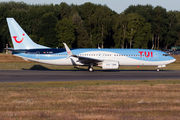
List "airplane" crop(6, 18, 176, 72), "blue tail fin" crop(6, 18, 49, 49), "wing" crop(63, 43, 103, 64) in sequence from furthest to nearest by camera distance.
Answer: "blue tail fin" crop(6, 18, 49, 49) → "airplane" crop(6, 18, 176, 72) → "wing" crop(63, 43, 103, 64)

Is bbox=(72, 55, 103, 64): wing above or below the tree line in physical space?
below

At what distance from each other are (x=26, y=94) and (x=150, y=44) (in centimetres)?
10796

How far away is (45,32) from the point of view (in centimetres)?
9225

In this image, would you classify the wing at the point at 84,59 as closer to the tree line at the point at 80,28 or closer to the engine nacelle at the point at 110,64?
the engine nacelle at the point at 110,64

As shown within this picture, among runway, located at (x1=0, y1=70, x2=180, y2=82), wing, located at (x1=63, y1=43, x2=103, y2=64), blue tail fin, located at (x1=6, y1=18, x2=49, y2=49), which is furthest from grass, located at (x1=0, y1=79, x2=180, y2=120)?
blue tail fin, located at (x1=6, y1=18, x2=49, y2=49)

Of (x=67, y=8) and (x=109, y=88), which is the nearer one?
(x=109, y=88)

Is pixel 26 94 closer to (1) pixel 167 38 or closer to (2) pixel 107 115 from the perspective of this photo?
(2) pixel 107 115

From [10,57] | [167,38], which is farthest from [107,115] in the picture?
[167,38]

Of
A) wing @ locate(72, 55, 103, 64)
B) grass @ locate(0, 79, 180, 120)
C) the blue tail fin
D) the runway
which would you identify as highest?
the blue tail fin

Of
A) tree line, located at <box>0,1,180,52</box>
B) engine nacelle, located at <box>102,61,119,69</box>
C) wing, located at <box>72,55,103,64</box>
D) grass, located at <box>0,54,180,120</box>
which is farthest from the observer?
tree line, located at <box>0,1,180,52</box>

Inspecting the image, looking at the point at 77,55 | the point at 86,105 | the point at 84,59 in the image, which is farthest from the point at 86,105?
the point at 77,55

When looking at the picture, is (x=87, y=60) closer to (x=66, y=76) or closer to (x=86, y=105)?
(x=66, y=76)

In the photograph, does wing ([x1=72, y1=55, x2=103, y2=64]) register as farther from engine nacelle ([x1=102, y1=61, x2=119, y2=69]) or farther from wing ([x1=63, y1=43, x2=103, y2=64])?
engine nacelle ([x1=102, y1=61, x2=119, y2=69])

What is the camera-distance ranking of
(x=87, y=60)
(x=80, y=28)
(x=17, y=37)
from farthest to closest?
1. (x=80, y=28)
2. (x=17, y=37)
3. (x=87, y=60)
